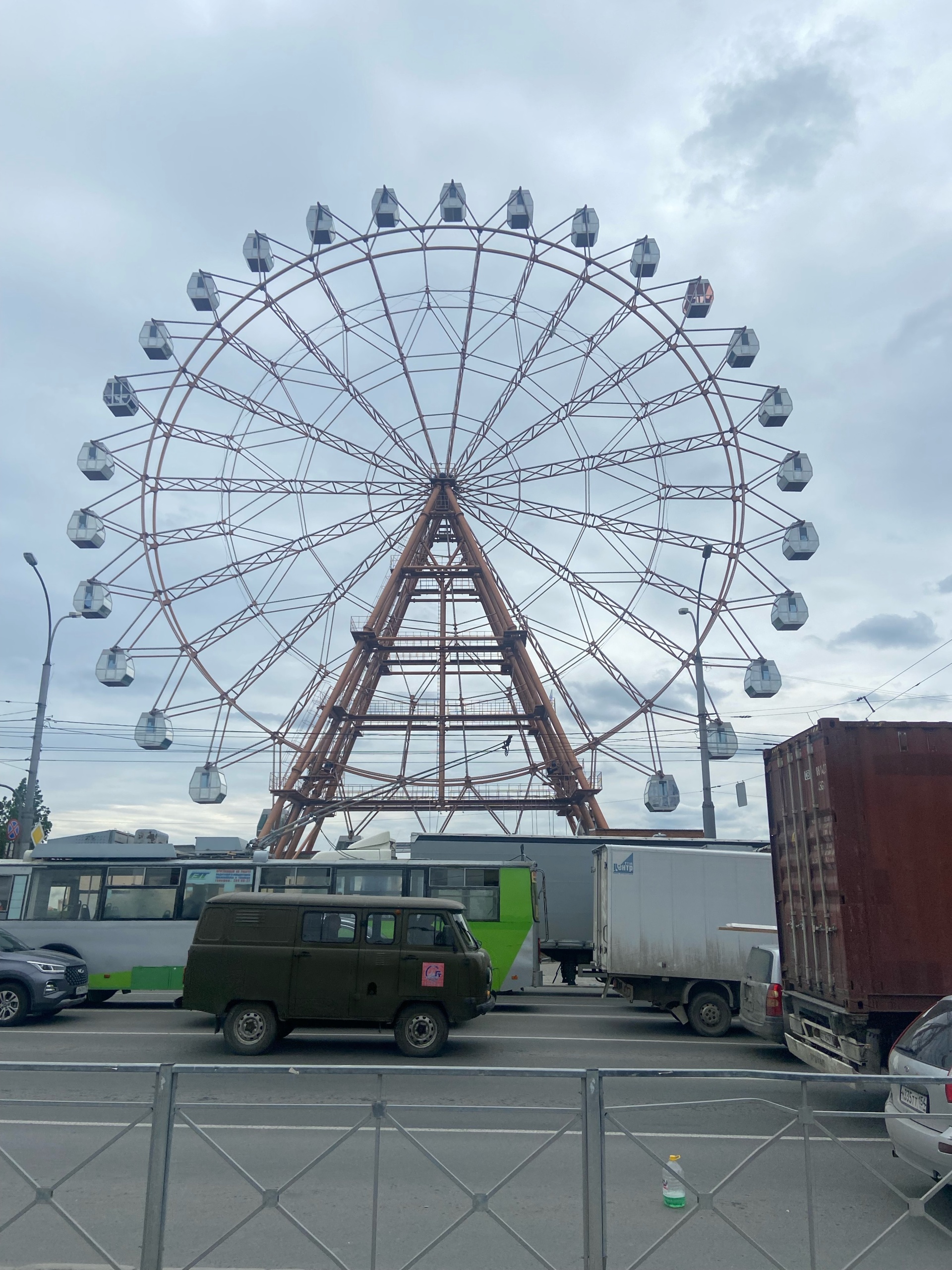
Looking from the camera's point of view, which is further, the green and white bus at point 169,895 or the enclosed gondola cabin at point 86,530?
the enclosed gondola cabin at point 86,530

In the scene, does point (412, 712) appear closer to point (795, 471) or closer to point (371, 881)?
point (371, 881)

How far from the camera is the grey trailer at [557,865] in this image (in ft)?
77.3

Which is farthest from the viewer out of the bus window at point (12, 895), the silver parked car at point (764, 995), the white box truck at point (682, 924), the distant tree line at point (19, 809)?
the distant tree line at point (19, 809)

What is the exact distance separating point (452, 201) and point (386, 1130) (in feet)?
93.7

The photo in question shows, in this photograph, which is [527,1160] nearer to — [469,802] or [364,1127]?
[364,1127]

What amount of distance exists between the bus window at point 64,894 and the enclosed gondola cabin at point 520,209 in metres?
22.3

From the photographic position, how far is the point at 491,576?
29.0 metres

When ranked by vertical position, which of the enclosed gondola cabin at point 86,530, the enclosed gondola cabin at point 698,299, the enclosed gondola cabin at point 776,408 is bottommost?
the enclosed gondola cabin at point 86,530

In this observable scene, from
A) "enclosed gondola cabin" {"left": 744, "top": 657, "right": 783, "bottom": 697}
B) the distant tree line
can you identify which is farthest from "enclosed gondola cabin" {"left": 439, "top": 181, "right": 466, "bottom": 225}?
the distant tree line

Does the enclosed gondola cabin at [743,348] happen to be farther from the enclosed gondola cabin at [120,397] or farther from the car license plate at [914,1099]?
the car license plate at [914,1099]

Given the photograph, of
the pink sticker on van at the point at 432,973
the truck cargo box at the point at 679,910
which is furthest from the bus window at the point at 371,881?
the pink sticker on van at the point at 432,973

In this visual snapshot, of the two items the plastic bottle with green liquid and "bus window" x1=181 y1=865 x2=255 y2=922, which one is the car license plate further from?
"bus window" x1=181 y1=865 x2=255 y2=922

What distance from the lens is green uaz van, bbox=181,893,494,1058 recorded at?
1238 centimetres

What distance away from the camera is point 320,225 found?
28.2m
